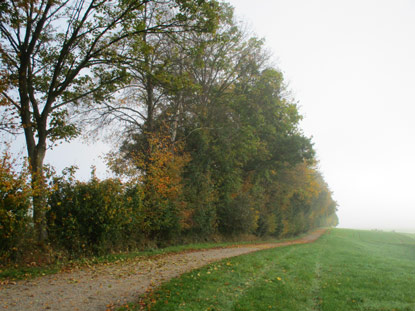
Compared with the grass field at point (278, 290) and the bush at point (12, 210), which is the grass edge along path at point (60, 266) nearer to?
the bush at point (12, 210)

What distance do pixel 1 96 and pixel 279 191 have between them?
80.8 feet

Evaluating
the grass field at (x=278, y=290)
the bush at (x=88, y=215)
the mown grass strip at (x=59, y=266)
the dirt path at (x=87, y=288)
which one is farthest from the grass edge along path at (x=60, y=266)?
the grass field at (x=278, y=290)

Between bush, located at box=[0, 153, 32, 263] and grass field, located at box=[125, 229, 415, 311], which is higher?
bush, located at box=[0, 153, 32, 263]

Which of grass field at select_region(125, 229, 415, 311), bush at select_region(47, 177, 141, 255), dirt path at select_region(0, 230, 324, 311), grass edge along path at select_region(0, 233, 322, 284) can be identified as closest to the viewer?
dirt path at select_region(0, 230, 324, 311)

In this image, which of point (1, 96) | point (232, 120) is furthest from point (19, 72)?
point (232, 120)

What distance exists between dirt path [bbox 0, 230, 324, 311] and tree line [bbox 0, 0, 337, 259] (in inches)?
80.6

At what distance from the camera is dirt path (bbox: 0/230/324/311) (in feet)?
19.3

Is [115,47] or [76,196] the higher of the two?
[115,47]

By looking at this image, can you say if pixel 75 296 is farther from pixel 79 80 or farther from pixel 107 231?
pixel 79 80

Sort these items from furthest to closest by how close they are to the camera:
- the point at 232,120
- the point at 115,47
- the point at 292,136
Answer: the point at 292,136 < the point at 232,120 < the point at 115,47

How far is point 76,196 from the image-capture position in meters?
10.5

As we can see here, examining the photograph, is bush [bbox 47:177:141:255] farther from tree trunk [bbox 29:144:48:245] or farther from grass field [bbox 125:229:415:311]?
grass field [bbox 125:229:415:311]

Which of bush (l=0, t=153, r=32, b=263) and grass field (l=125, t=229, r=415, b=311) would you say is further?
bush (l=0, t=153, r=32, b=263)

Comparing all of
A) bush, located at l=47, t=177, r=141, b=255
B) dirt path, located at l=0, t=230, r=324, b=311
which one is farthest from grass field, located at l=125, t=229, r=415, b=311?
bush, located at l=47, t=177, r=141, b=255
